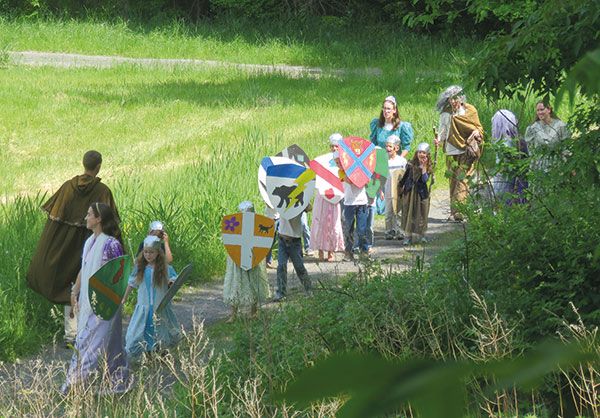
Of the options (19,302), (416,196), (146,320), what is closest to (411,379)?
(146,320)

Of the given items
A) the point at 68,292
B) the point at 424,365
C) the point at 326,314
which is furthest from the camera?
the point at 68,292

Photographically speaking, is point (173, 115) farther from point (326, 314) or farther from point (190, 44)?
point (326, 314)

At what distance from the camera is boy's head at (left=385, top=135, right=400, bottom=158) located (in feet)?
33.2

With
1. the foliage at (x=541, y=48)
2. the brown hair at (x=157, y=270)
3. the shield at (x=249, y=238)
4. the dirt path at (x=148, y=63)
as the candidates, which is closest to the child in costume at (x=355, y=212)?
the shield at (x=249, y=238)

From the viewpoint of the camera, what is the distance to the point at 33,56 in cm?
2722

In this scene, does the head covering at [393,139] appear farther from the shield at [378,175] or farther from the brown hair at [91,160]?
the brown hair at [91,160]

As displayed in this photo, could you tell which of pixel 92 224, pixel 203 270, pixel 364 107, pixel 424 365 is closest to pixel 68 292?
pixel 92 224

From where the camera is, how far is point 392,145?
33.4 ft

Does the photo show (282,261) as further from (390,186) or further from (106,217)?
(390,186)

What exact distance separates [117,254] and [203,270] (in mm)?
2845

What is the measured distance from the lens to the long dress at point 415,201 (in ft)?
31.6

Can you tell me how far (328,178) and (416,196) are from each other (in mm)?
1142

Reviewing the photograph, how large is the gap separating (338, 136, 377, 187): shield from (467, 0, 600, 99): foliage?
13.6 ft

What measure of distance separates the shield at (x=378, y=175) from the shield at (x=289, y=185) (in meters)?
1.29
